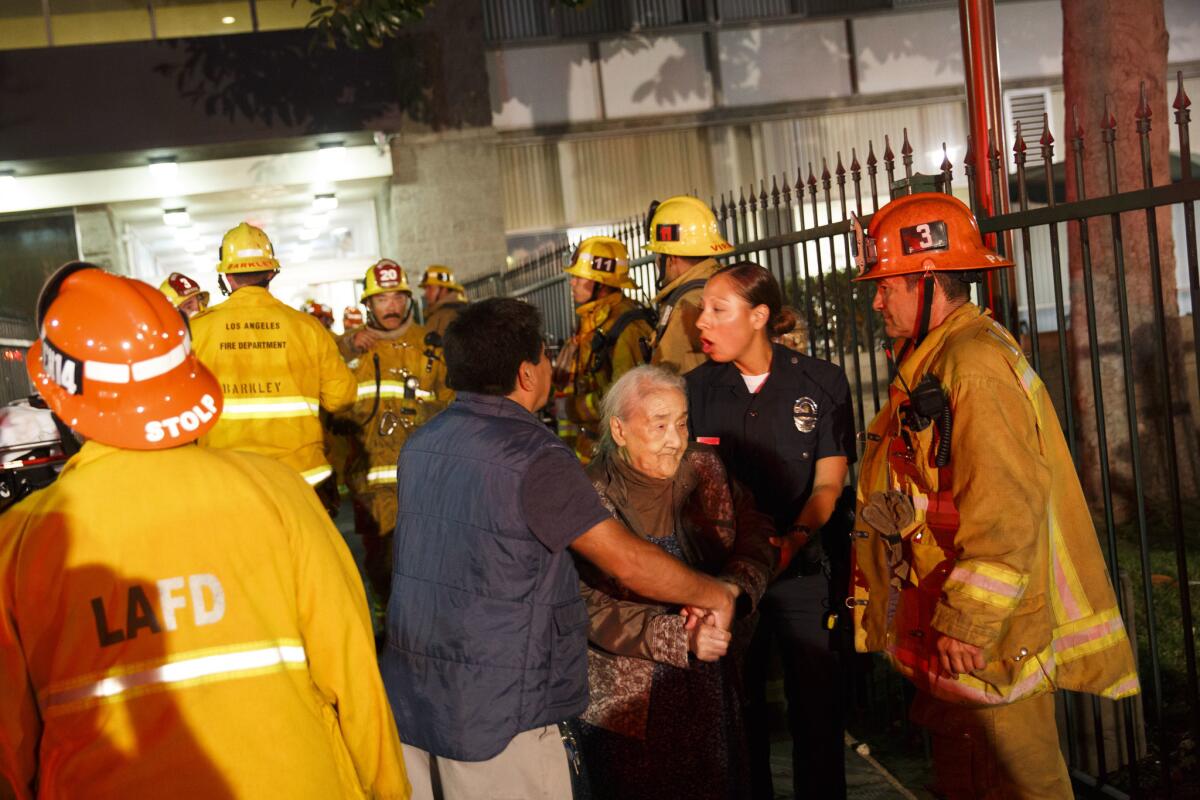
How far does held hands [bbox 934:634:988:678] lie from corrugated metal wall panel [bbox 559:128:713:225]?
15.8m

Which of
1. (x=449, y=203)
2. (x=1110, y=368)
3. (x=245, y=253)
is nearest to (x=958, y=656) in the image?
(x=245, y=253)

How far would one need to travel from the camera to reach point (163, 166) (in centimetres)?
1659

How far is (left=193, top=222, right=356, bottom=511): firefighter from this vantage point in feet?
20.2

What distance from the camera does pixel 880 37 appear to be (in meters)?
18.8

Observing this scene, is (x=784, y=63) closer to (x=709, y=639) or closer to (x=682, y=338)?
(x=682, y=338)

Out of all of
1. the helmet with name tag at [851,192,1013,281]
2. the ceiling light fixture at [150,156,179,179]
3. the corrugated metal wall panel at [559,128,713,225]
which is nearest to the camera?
the helmet with name tag at [851,192,1013,281]

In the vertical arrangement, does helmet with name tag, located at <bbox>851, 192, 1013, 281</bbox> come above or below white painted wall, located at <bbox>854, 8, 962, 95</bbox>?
below

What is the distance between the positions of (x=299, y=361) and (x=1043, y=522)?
14.3 feet

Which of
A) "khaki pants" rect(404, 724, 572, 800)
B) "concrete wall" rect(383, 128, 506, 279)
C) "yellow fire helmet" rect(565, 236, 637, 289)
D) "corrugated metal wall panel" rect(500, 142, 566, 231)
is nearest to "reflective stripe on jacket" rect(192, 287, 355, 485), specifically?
"yellow fire helmet" rect(565, 236, 637, 289)

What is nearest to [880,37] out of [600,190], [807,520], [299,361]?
[600,190]

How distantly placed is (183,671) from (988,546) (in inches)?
77.7

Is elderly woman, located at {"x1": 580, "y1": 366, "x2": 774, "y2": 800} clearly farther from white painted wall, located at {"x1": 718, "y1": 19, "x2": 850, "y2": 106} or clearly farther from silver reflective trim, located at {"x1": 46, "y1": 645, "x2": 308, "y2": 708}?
white painted wall, located at {"x1": 718, "y1": 19, "x2": 850, "y2": 106}

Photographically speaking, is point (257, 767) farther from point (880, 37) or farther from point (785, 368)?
point (880, 37)

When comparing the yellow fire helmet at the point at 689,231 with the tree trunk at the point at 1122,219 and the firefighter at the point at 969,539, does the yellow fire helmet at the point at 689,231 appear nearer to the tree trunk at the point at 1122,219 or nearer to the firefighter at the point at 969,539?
the firefighter at the point at 969,539
